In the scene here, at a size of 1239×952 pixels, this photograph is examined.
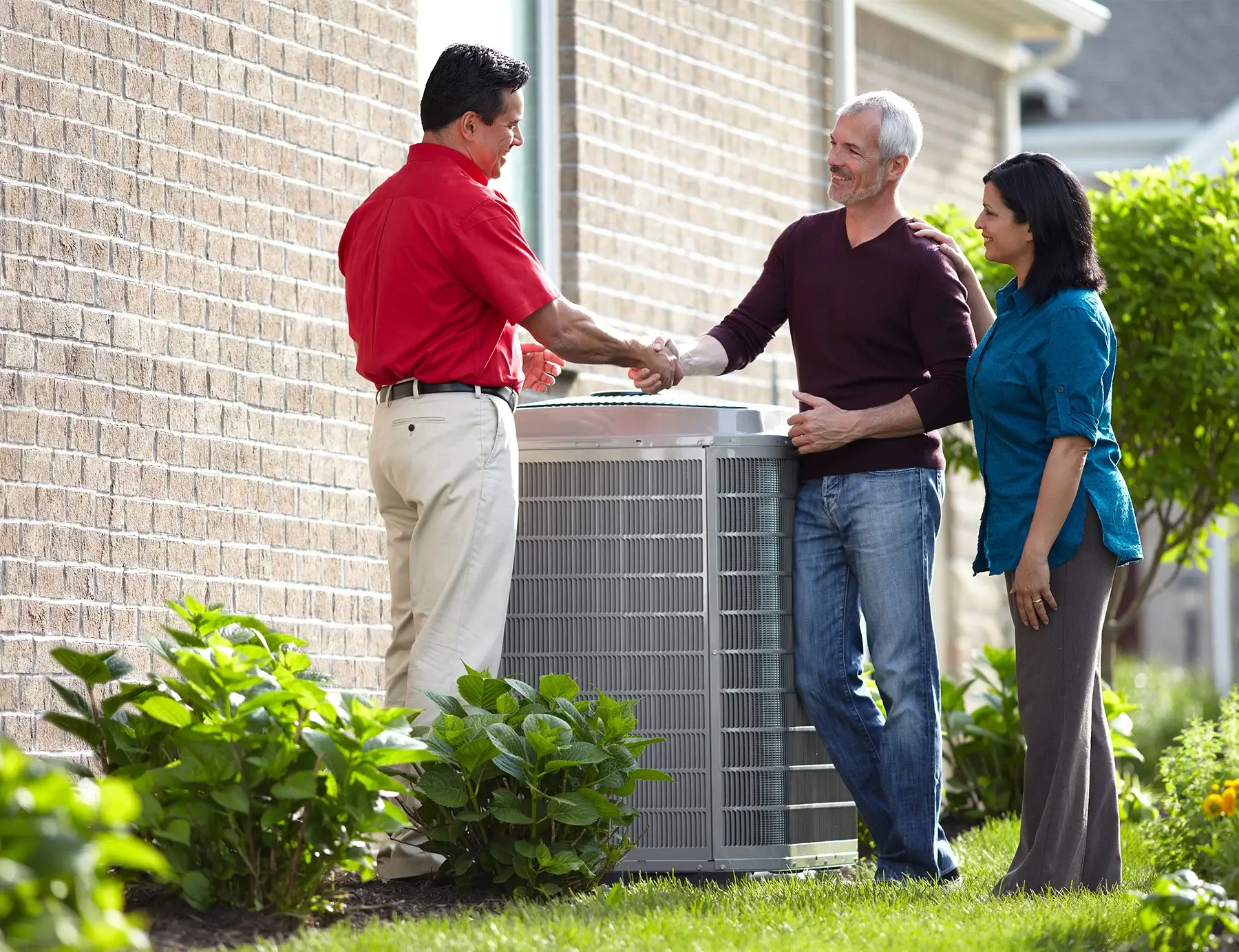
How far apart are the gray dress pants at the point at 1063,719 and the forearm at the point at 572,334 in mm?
1303

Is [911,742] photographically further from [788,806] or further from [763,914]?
[763,914]

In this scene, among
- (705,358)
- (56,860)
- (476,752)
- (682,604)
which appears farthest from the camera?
(705,358)

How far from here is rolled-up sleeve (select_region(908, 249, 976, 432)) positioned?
4.79 meters

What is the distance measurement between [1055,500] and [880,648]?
73cm

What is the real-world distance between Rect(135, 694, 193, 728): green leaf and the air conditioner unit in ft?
4.77

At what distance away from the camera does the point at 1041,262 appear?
4590 millimetres

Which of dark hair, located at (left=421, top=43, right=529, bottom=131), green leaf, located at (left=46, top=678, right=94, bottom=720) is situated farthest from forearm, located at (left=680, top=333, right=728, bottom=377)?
green leaf, located at (left=46, top=678, right=94, bottom=720)

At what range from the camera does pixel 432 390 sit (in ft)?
15.0

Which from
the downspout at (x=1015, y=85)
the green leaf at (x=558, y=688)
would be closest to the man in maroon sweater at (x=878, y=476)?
the green leaf at (x=558, y=688)

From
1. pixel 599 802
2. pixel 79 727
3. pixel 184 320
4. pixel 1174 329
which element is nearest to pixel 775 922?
pixel 599 802

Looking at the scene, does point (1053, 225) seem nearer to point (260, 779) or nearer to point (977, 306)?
point (977, 306)

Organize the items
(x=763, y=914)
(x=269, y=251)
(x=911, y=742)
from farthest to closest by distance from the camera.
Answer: (x=269, y=251) → (x=911, y=742) → (x=763, y=914)

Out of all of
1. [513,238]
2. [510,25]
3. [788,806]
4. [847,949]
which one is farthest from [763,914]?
[510,25]

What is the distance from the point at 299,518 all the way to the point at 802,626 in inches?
67.3
